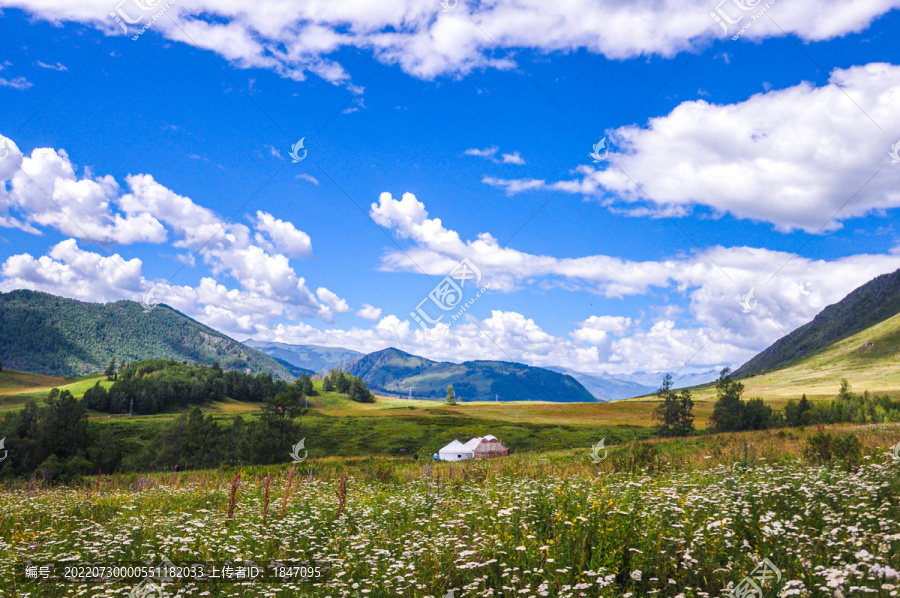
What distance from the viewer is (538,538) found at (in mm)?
7594

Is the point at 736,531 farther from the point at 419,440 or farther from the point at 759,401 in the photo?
the point at 419,440

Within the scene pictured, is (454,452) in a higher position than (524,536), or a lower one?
lower

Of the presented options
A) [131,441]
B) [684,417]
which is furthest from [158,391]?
[684,417]

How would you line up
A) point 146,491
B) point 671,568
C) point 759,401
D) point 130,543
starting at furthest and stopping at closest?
point 759,401, point 146,491, point 130,543, point 671,568

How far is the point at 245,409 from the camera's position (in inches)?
6983

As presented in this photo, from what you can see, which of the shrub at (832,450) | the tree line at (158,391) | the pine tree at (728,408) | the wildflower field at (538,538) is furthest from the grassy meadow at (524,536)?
the tree line at (158,391)

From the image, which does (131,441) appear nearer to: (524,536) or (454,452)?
(454,452)

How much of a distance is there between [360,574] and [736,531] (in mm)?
5751

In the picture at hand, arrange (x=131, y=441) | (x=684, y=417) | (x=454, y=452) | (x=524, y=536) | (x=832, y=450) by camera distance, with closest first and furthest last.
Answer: (x=524, y=536), (x=832, y=450), (x=684, y=417), (x=454, y=452), (x=131, y=441)

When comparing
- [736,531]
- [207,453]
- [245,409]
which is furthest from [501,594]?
[245,409]

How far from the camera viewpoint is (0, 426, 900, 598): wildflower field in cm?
633

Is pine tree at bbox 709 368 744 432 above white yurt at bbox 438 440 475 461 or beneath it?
above

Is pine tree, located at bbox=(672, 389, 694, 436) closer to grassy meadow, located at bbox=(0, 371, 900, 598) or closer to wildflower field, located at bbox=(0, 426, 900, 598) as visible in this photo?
grassy meadow, located at bbox=(0, 371, 900, 598)

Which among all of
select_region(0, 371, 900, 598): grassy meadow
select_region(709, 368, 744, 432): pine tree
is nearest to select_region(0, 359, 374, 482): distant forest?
select_region(0, 371, 900, 598): grassy meadow
